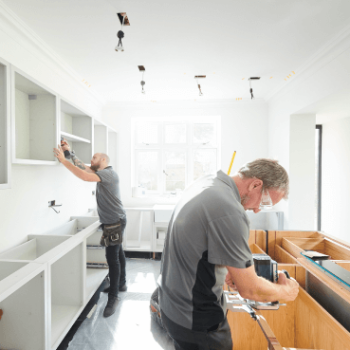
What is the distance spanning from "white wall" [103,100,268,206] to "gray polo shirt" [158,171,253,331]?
3090mm

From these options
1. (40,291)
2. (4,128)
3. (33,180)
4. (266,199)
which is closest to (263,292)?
(266,199)

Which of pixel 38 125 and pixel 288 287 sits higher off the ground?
pixel 38 125

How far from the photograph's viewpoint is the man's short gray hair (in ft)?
3.52

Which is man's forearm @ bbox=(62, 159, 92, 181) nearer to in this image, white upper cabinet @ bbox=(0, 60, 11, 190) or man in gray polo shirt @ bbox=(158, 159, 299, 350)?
white upper cabinet @ bbox=(0, 60, 11, 190)

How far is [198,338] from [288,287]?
0.46 meters

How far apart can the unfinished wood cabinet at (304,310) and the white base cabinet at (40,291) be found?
4.02 ft

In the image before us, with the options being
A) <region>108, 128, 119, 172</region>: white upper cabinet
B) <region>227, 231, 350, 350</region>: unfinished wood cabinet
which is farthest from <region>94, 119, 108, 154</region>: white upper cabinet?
<region>227, 231, 350, 350</region>: unfinished wood cabinet

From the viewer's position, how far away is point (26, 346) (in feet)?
4.76

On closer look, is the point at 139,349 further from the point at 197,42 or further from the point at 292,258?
the point at 197,42

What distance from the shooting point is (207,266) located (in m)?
0.89

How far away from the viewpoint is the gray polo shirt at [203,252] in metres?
0.83

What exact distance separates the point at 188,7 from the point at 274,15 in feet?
2.11

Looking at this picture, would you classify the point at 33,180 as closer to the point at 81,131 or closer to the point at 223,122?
the point at 81,131

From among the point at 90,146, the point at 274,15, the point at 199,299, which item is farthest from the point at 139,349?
the point at 274,15
